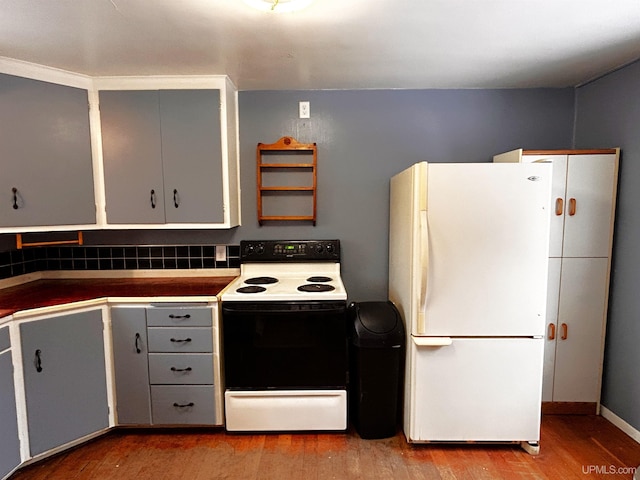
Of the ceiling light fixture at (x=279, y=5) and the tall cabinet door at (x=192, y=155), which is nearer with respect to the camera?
the ceiling light fixture at (x=279, y=5)

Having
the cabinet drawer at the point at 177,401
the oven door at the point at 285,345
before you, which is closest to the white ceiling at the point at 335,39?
the oven door at the point at 285,345

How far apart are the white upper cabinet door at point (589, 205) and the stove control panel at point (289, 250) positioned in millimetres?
1518

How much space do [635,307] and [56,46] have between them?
3538 mm

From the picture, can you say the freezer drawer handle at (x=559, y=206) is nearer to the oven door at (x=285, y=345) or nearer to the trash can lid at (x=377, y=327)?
→ the trash can lid at (x=377, y=327)

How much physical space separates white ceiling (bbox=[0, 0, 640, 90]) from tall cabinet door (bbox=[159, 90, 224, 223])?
0.65 feet

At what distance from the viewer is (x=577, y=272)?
2.24 metres

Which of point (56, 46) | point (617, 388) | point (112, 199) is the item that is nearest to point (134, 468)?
point (112, 199)

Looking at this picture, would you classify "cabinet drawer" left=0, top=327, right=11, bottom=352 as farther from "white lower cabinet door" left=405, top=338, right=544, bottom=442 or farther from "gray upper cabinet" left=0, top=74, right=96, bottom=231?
"white lower cabinet door" left=405, top=338, right=544, bottom=442

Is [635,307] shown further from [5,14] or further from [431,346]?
[5,14]

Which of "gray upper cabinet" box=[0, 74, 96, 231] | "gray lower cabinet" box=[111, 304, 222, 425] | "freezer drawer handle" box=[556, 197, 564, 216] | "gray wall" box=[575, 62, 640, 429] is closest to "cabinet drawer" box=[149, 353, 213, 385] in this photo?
"gray lower cabinet" box=[111, 304, 222, 425]

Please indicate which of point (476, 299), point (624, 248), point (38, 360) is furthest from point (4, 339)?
point (624, 248)

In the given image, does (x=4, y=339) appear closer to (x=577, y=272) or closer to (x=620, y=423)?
(x=577, y=272)

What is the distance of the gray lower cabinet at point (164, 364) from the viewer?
6.85 ft

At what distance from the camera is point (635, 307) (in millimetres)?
2072
